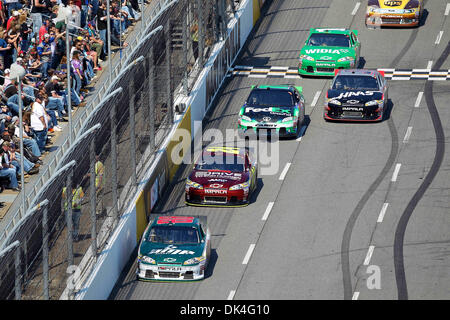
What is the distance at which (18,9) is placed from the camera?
33.3 m

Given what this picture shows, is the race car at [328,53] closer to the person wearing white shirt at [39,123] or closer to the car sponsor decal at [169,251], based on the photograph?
the person wearing white shirt at [39,123]

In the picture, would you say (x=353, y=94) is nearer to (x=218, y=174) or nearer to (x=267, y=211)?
(x=267, y=211)

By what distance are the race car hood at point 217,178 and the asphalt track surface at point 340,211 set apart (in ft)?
2.33

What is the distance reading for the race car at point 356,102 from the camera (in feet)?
108

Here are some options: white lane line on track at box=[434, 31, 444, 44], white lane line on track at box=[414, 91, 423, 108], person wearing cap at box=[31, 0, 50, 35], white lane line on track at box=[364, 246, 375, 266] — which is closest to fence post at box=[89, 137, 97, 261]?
white lane line on track at box=[364, 246, 375, 266]

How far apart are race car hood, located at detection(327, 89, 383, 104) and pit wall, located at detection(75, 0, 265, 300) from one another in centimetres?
387

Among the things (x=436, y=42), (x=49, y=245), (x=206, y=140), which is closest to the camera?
(x=49, y=245)

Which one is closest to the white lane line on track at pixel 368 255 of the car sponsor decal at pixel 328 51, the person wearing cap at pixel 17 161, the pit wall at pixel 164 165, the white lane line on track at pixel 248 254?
the white lane line on track at pixel 248 254

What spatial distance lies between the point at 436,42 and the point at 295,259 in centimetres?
1568

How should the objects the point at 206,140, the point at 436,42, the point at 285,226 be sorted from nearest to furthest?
the point at 285,226
the point at 206,140
the point at 436,42

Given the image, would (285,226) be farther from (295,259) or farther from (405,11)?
(405,11)

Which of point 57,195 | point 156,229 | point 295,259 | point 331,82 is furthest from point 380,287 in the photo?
point 331,82

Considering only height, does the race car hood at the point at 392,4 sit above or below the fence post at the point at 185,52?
below

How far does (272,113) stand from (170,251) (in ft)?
25.9
